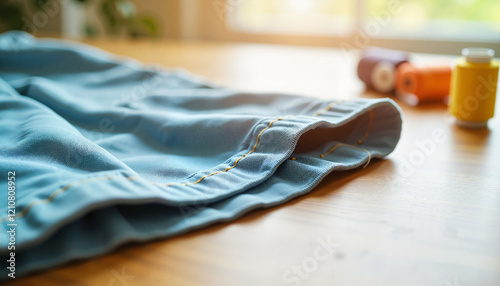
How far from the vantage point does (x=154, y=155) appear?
62 centimetres

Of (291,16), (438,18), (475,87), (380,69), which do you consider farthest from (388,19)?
(475,87)

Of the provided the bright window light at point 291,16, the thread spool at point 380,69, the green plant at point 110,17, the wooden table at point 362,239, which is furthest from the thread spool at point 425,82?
the green plant at point 110,17

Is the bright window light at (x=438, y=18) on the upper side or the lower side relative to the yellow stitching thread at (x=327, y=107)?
lower

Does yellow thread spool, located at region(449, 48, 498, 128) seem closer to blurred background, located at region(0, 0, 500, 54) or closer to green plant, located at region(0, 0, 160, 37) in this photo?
blurred background, located at region(0, 0, 500, 54)

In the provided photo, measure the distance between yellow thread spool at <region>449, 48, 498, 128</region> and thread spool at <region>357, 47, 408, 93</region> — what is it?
0.21 m

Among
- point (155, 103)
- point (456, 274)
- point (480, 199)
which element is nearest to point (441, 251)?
point (456, 274)

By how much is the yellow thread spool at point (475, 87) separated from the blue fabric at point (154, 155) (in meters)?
0.18

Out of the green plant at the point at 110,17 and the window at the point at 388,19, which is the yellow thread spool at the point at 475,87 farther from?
the green plant at the point at 110,17

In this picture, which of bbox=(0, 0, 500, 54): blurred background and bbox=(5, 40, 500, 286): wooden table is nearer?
bbox=(5, 40, 500, 286): wooden table

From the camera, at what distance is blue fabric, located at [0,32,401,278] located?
44 cm

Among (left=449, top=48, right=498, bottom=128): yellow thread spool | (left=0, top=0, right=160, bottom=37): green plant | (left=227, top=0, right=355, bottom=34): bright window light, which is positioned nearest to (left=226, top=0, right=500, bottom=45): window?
(left=227, top=0, right=355, bottom=34): bright window light

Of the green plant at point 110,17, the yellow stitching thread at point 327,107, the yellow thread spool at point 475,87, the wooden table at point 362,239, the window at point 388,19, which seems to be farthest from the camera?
the green plant at point 110,17

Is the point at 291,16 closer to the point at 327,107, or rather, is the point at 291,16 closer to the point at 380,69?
the point at 380,69

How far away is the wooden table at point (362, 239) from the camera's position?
410 millimetres
